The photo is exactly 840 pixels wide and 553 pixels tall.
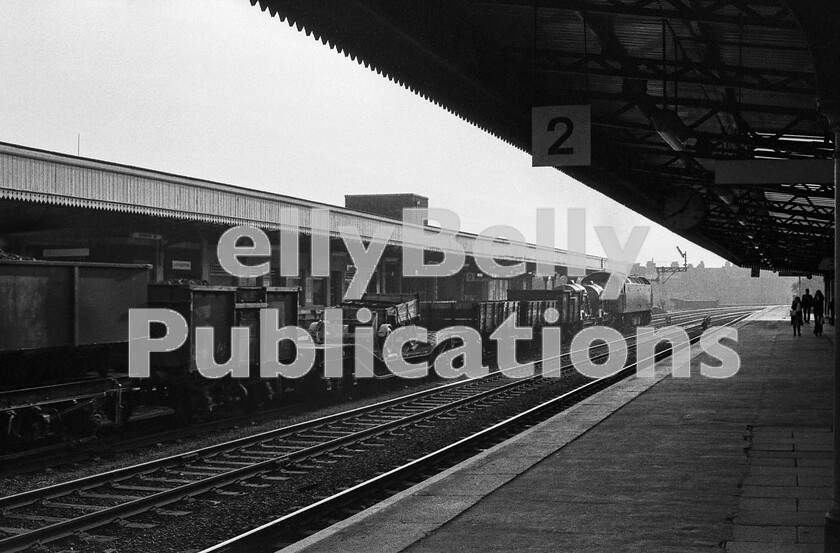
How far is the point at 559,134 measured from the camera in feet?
30.5

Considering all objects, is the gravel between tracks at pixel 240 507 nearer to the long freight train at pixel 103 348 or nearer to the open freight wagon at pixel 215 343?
the long freight train at pixel 103 348

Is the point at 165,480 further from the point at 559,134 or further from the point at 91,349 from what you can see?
the point at 559,134

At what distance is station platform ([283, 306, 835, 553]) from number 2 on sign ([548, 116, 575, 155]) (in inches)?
137

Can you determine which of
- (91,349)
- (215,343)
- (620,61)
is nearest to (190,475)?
(91,349)

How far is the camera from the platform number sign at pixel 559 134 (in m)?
9.12

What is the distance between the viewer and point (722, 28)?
29.8 feet

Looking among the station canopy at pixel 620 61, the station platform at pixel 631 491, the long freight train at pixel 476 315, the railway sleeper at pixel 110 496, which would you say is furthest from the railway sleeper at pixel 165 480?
the long freight train at pixel 476 315

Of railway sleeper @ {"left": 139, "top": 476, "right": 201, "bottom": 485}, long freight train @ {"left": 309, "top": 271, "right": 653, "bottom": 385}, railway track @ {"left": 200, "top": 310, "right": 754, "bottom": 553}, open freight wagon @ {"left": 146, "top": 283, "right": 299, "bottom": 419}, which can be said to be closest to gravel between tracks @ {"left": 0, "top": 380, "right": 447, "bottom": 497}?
open freight wagon @ {"left": 146, "top": 283, "right": 299, "bottom": 419}

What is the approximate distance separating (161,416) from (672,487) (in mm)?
9997

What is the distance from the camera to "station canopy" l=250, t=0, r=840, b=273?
6.99 metres

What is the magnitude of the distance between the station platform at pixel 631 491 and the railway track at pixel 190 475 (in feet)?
8.13

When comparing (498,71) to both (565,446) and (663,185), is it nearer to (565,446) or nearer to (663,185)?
(565,446)

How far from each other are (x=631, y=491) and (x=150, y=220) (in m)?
18.4

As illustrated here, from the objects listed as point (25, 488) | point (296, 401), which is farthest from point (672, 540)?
point (296, 401)
